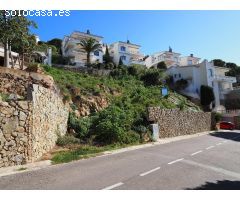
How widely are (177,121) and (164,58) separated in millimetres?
51252

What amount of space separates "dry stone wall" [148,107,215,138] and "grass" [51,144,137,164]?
8.36 meters

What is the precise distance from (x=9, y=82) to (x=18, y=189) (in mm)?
12125

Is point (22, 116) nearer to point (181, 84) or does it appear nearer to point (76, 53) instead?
point (181, 84)

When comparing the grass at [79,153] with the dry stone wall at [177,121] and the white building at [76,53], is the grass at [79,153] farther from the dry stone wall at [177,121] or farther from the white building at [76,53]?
the white building at [76,53]

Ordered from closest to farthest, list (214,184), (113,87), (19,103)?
(214,184) < (19,103) < (113,87)

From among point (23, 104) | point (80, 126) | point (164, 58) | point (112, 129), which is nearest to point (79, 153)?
point (23, 104)

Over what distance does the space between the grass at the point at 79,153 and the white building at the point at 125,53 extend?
4832 cm

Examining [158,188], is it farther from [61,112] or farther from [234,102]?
[234,102]

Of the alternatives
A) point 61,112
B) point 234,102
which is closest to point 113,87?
point 61,112

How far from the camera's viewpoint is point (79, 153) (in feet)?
46.4

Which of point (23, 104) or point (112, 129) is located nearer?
point (23, 104)

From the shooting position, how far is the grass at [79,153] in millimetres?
12492

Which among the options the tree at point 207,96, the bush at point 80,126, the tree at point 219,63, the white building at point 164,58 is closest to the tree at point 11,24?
the bush at point 80,126

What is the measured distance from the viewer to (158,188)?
7.99 metres
